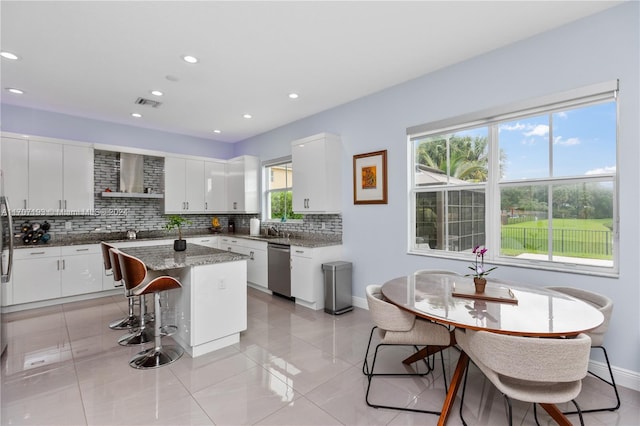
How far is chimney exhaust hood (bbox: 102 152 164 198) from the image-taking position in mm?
5414

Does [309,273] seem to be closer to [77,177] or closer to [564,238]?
[564,238]

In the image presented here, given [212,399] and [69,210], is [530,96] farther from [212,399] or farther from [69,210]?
[69,210]

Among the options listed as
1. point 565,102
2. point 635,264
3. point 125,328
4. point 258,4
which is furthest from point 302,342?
point 565,102

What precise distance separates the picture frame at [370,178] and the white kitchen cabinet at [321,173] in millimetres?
324

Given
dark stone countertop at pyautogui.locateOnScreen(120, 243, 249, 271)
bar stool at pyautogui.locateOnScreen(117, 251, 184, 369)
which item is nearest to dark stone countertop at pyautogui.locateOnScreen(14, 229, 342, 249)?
dark stone countertop at pyautogui.locateOnScreen(120, 243, 249, 271)

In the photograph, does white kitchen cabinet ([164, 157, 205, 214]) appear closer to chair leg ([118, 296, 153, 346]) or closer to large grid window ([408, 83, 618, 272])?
chair leg ([118, 296, 153, 346])

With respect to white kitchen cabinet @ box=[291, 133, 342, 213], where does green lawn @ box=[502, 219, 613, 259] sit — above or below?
below

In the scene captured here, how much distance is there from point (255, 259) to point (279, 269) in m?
0.72

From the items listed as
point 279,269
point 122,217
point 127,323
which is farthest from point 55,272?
point 279,269

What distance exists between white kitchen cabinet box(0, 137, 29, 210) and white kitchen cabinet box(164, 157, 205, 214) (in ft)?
6.23

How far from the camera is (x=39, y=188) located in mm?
4504

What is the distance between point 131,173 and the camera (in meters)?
5.51

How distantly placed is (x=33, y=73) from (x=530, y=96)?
17.4ft

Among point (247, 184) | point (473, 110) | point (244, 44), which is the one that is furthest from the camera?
point (247, 184)
